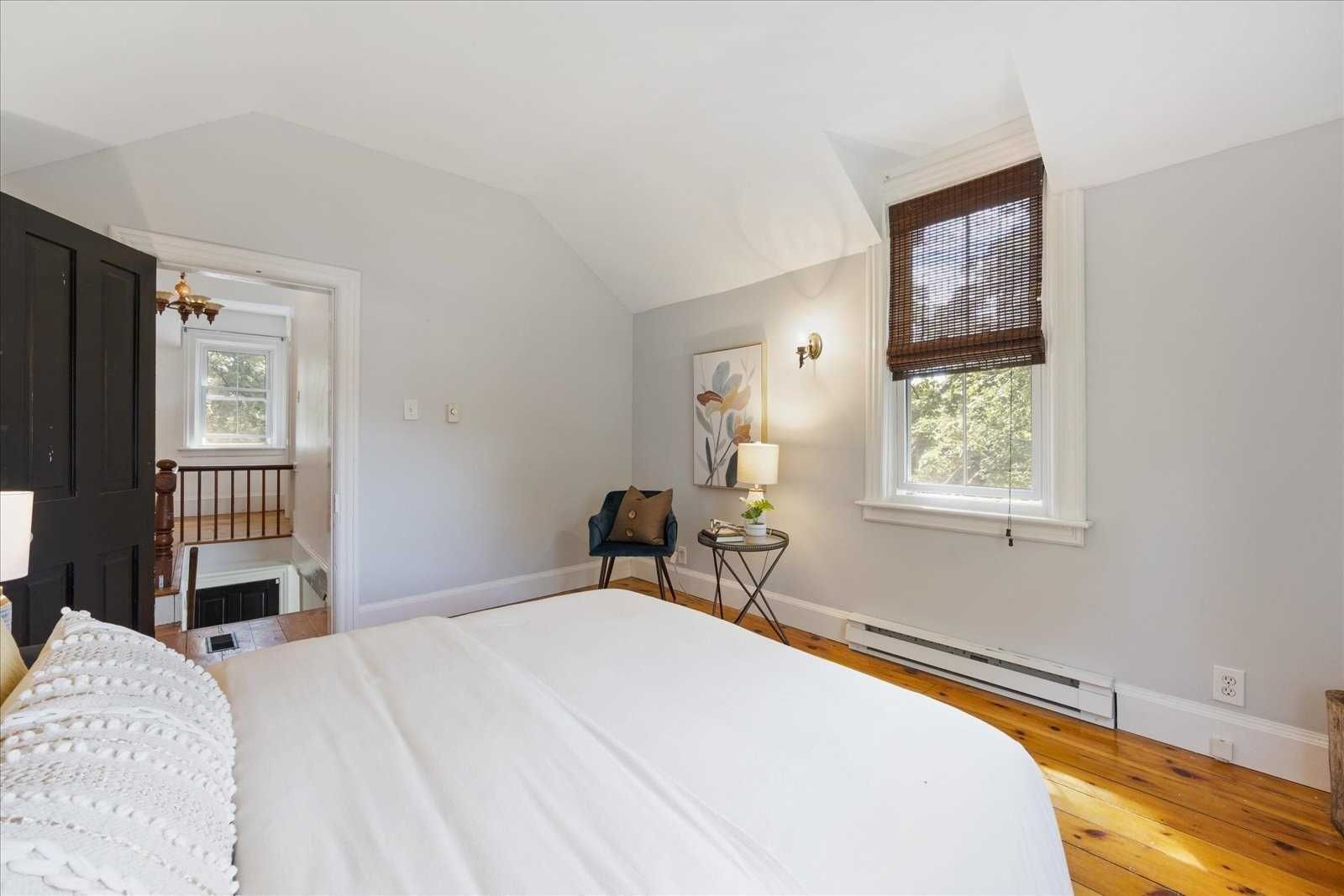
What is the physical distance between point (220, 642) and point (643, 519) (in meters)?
2.50

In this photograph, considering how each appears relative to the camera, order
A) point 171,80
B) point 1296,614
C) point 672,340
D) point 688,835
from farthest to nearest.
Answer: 1. point 672,340
2. point 171,80
3. point 1296,614
4. point 688,835

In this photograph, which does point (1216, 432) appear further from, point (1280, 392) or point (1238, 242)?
point (1238, 242)

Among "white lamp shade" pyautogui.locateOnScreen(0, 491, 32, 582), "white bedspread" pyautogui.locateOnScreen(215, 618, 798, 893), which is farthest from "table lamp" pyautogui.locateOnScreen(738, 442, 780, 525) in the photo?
"white lamp shade" pyautogui.locateOnScreen(0, 491, 32, 582)

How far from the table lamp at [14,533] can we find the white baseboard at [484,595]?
1.86 meters

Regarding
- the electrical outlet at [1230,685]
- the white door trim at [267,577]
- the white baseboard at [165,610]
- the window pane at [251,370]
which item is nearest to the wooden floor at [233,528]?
the white door trim at [267,577]

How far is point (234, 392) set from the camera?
6988mm

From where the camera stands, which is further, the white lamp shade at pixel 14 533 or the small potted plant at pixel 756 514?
the small potted plant at pixel 756 514

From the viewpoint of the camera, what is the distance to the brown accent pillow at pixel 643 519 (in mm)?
3662

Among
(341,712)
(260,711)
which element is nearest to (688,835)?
(341,712)

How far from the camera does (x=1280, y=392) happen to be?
195cm

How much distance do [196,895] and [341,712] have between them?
0.55 meters

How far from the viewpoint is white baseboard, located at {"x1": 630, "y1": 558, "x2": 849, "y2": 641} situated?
3258 millimetres

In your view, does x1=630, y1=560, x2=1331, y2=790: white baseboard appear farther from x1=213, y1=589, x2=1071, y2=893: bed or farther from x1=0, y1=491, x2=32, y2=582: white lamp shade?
x1=0, y1=491, x2=32, y2=582: white lamp shade

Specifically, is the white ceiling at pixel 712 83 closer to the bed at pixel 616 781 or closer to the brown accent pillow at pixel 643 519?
the brown accent pillow at pixel 643 519
